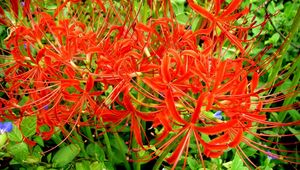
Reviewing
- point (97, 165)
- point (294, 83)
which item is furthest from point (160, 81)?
point (294, 83)

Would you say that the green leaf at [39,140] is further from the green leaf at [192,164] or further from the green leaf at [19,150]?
the green leaf at [192,164]

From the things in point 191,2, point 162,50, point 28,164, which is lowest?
point 28,164

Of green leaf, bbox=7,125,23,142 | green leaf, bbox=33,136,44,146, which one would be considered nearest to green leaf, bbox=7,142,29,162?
green leaf, bbox=7,125,23,142

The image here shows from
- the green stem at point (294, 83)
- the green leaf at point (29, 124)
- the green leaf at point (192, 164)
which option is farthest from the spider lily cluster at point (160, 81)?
the green stem at point (294, 83)

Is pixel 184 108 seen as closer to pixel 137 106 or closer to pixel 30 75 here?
pixel 137 106

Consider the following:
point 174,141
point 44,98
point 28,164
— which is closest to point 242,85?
point 174,141

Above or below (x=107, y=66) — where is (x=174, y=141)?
below

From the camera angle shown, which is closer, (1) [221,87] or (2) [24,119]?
(1) [221,87]

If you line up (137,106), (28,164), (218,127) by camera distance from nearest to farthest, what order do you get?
(218,127) → (137,106) → (28,164)
